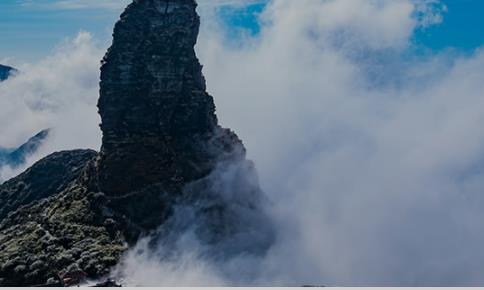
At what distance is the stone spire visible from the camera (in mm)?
151625

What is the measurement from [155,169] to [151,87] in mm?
18040

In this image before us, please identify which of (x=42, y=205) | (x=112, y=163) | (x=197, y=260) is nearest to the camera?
(x=197, y=260)

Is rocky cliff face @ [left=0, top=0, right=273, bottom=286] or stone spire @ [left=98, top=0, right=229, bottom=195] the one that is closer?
rocky cliff face @ [left=0, top=0, right=273, bottom=286]

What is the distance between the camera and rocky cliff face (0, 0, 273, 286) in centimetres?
13812

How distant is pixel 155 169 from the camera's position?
14612cm

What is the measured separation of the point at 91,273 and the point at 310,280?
3864 cm

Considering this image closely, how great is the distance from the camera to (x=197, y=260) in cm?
12838

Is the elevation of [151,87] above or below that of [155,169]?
above

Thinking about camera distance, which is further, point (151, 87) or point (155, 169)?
point (151, 87)

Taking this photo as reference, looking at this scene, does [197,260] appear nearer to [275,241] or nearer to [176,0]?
[275,241]

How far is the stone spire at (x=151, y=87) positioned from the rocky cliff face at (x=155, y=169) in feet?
0.67

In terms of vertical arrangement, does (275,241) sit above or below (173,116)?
below

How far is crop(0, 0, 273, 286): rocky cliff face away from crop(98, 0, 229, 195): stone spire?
0.20m

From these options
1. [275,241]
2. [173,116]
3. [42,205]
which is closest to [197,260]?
[275,241]
